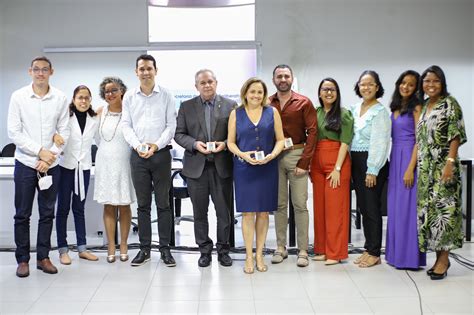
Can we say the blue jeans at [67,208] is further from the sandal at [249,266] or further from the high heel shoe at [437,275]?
the high heel shoe at [437,275]

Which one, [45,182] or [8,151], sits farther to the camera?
[8,151]

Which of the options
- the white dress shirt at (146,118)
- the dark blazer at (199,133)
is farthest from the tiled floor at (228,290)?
the white dress shirt at (146,118)

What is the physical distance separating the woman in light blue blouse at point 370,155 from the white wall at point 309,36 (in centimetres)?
391

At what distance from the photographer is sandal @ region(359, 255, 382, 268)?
13.6 feet

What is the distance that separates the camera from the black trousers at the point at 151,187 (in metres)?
4.14

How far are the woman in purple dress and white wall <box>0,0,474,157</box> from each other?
13.1ft

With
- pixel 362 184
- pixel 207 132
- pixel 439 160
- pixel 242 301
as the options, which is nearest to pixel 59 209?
pixel 207 132

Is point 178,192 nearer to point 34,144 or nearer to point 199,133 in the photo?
point 199,133

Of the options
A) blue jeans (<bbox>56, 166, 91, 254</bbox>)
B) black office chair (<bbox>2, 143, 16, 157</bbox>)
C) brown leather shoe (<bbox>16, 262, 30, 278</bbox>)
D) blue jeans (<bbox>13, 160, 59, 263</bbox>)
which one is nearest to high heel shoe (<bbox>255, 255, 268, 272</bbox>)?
blue jeans (<bbox>56, 166, 91, 254</bbox>)

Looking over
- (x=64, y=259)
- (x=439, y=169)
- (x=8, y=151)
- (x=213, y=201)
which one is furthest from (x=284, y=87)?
(x=8, y=151)

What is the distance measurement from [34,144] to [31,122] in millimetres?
179

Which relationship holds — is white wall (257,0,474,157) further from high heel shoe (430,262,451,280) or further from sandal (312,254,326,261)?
high heel shoe (430,262,451,280)

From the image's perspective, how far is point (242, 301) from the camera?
3.40 m

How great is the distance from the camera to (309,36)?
795 cm
